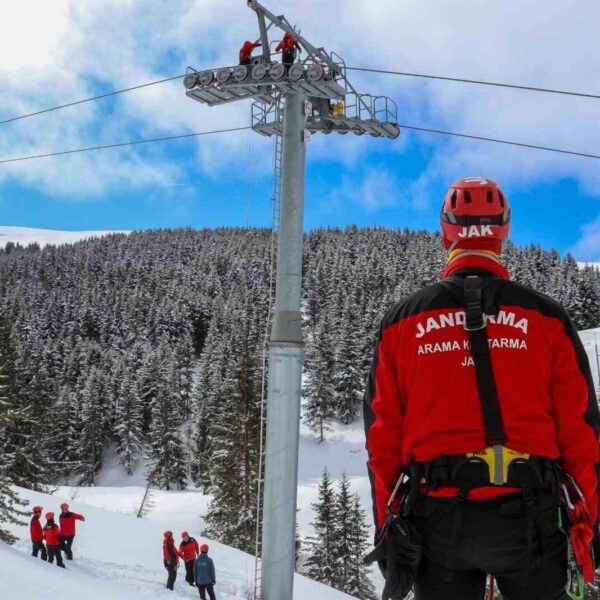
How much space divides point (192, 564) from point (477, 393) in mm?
17612

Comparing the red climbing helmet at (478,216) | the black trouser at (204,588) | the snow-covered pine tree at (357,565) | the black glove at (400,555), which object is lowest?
the snow-covered pine tree at (357,565)

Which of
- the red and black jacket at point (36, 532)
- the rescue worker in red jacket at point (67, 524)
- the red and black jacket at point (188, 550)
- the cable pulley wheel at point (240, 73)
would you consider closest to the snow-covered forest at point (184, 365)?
the red and black jacket at point (36, 532)

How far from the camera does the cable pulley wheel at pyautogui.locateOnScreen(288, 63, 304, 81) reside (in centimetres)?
1181

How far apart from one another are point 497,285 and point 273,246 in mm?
9696

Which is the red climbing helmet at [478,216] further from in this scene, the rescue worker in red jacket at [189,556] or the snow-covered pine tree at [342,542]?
the snow-covered pine tree at [342,542]

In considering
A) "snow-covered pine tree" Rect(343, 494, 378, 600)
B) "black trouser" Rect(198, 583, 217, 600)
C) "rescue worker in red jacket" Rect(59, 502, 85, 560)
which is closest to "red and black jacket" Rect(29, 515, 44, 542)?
"rescue worker in red jacket" Rect(59, 502, 85, 560)

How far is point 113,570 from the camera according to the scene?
1847 cm

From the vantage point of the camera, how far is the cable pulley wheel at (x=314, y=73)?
11.7 metres

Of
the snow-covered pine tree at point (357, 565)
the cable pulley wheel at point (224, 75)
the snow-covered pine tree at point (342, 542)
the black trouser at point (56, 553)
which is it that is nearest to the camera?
the cable pulley wheel at point (224, 75)

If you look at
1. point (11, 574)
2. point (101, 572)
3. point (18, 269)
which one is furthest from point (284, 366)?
point (18, 269)

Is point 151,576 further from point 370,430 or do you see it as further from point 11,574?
point 370,430

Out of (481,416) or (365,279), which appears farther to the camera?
(365,279)

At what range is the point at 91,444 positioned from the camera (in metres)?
72.8

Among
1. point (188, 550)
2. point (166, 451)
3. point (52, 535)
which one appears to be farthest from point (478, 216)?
point (166, 451)
